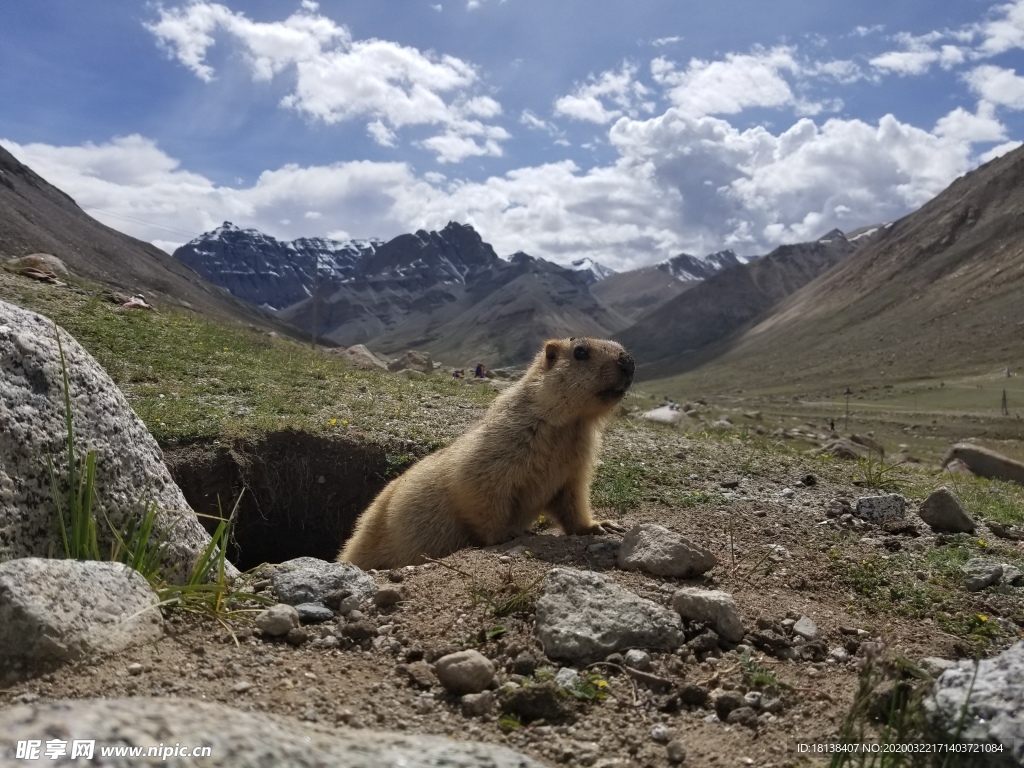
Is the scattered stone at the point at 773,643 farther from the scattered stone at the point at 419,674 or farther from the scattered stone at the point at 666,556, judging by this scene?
the scattered stone at the point at 419,674

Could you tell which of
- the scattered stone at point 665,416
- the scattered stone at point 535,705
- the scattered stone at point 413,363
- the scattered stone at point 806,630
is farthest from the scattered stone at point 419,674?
the scattered stone at point 413,363

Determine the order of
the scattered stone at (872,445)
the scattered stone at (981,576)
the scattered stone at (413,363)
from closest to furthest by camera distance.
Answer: the scattered stone at (981,576) → the scattered stone at (872,445) → the scattered stone at (413,363)

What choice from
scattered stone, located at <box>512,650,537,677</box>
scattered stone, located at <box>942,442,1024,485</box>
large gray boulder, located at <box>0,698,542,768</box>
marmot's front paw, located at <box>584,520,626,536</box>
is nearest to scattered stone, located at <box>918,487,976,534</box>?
marmot's front paw, located at <box>584,520,626,536</box>

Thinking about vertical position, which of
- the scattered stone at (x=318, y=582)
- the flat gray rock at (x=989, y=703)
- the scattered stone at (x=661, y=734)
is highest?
the flat gray rock at (x=989, y=703)

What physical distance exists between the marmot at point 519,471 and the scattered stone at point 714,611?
2749 mm

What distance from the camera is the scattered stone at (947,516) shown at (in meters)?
7.48

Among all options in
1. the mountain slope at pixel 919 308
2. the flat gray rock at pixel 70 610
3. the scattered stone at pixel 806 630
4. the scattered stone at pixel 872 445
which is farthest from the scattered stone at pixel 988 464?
the mountain slope at pixel 919 308

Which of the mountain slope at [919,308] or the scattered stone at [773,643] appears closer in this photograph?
the scattered stone at [773,643]

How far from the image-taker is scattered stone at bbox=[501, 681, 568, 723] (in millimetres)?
3641

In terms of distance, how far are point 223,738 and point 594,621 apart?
2.36 m

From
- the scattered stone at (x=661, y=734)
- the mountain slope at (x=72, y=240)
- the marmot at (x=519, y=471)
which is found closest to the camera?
the scattered stone at (x=661, y=734)

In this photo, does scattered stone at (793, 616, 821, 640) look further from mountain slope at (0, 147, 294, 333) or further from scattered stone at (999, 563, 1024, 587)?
mountain slope at (0, 147, 294, 333)

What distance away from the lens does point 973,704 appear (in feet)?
10.0

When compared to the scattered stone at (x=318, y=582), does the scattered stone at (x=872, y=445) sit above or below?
below
